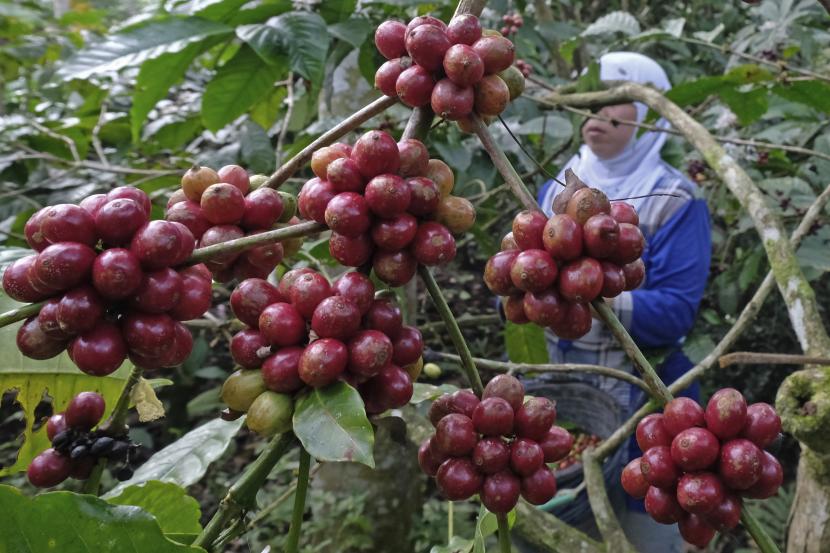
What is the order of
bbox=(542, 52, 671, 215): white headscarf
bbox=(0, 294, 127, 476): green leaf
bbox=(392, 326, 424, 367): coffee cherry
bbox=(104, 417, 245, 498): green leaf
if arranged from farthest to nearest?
bbox=(542, 52, 671, 215): white headscarf, bbox=(104, 417, 245, 498): green leaf, bbox=(0, 294, 127, 476): green leaf, bbox=(392, 326, 424, 367): coffee cherry

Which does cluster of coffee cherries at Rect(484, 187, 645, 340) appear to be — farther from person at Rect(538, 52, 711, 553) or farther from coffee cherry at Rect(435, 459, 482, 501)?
person at Rect(538, 52, 711, 553)

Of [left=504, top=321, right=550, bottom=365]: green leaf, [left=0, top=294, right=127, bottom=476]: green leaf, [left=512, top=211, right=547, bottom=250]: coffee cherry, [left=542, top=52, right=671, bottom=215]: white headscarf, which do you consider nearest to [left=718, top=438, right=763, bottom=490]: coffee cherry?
[left=512, top=211, right=547, bottom=250]: coffee cherry

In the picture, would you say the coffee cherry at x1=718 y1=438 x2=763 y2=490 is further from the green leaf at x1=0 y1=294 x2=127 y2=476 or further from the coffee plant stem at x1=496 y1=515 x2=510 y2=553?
the green leaf at x1=0 y1=294 x2=127 y2=476

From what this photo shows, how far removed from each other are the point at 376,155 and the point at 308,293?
0.12 m

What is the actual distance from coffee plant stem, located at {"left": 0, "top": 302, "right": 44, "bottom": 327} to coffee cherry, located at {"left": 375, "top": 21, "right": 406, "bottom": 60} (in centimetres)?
37

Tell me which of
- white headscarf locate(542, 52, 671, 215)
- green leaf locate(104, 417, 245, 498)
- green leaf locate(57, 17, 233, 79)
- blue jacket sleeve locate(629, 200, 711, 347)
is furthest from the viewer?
white headscarf locate(542, 52, 671, 215)

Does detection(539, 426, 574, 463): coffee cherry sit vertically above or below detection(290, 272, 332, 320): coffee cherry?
below

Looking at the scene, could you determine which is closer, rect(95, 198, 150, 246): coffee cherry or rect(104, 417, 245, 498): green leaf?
rect(95, 198, 150, 246): coffee cherry

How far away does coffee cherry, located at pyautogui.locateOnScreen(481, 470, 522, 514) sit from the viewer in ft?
1.90

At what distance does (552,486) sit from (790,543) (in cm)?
58

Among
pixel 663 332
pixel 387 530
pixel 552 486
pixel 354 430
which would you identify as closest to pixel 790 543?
pixel 552 486

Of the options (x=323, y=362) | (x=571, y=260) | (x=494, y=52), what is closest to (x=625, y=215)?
(x=571, y=260)

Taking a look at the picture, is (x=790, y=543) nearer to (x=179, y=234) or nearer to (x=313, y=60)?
(x=179, y=234)

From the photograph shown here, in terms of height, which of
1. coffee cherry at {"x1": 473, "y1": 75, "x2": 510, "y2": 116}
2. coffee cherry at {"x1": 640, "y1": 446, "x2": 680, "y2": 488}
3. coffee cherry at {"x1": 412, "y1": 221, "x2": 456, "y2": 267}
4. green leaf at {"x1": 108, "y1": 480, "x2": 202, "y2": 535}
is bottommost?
green leaf at {"x1": 108, "y1": 480, "x2": 202, "y2": 535}
